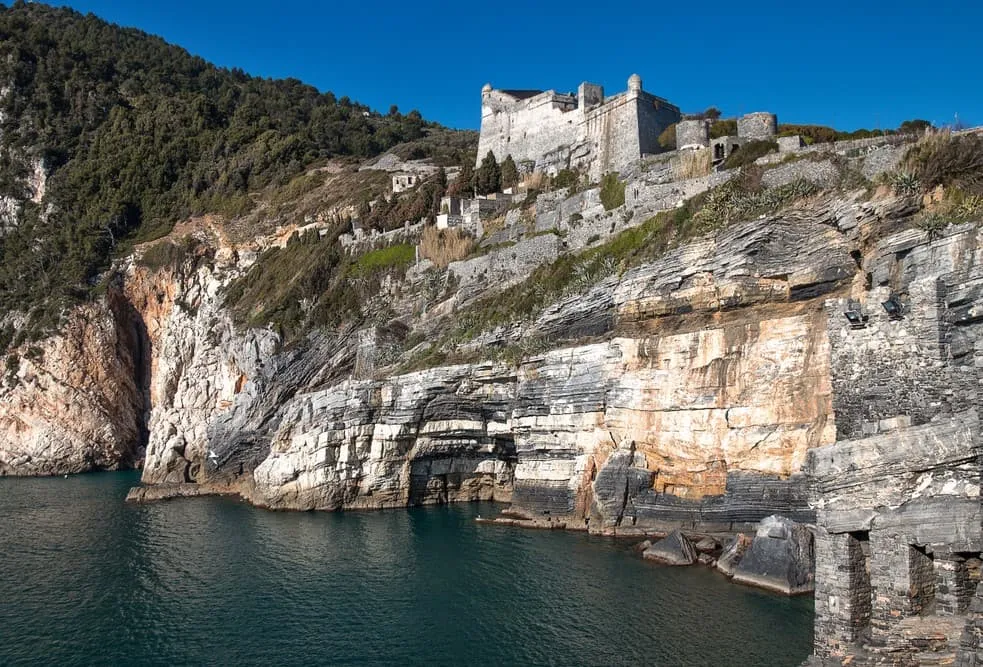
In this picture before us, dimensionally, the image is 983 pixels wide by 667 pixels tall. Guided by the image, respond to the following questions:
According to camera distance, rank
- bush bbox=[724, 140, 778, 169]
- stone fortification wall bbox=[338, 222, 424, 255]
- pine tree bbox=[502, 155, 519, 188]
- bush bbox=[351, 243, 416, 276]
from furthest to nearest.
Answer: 1. pine tree bbox=[502, 155, 519, 188]
2. stone fortification wall bbox=[338, 222, 424, 255]
3. bush bbox=[351, 243, 416, 276]
4. bush bbox=[724, 140, 778, 169]

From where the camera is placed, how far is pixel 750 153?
37.4m

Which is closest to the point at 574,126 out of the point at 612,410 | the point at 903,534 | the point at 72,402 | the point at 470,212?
the point at 470,212

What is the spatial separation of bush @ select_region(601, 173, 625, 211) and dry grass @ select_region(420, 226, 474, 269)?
1010 cm

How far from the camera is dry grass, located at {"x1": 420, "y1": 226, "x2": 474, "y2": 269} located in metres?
49.8

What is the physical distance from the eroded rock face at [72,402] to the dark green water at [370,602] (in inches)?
1193

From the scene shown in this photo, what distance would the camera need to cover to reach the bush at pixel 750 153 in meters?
36.8

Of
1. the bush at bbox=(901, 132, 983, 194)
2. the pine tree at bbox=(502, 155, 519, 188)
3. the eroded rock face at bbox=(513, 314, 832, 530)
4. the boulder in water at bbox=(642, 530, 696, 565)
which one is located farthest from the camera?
the pine tree at bbox=(502, 155, 519, 188)

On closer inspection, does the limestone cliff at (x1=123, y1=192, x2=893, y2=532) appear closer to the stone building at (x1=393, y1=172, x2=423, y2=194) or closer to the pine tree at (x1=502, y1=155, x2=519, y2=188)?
the pine tree at (x1=502, y1=155, x2=519, y2=188)

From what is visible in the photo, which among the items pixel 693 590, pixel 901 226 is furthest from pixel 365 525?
pixel 901 226

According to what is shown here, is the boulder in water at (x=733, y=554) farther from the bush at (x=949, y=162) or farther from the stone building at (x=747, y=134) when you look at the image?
the stone building at (x=747, y=134)

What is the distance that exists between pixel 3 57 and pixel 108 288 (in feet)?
138

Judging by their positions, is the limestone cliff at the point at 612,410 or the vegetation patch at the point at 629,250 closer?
the limestone cliff at the point at 612,410

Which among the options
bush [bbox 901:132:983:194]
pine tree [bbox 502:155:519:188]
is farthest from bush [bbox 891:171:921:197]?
pine tree [bbox 502:155:519:188]

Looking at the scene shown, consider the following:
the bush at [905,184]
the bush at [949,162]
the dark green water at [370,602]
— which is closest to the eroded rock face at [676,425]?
the dark green water at [370,602]
